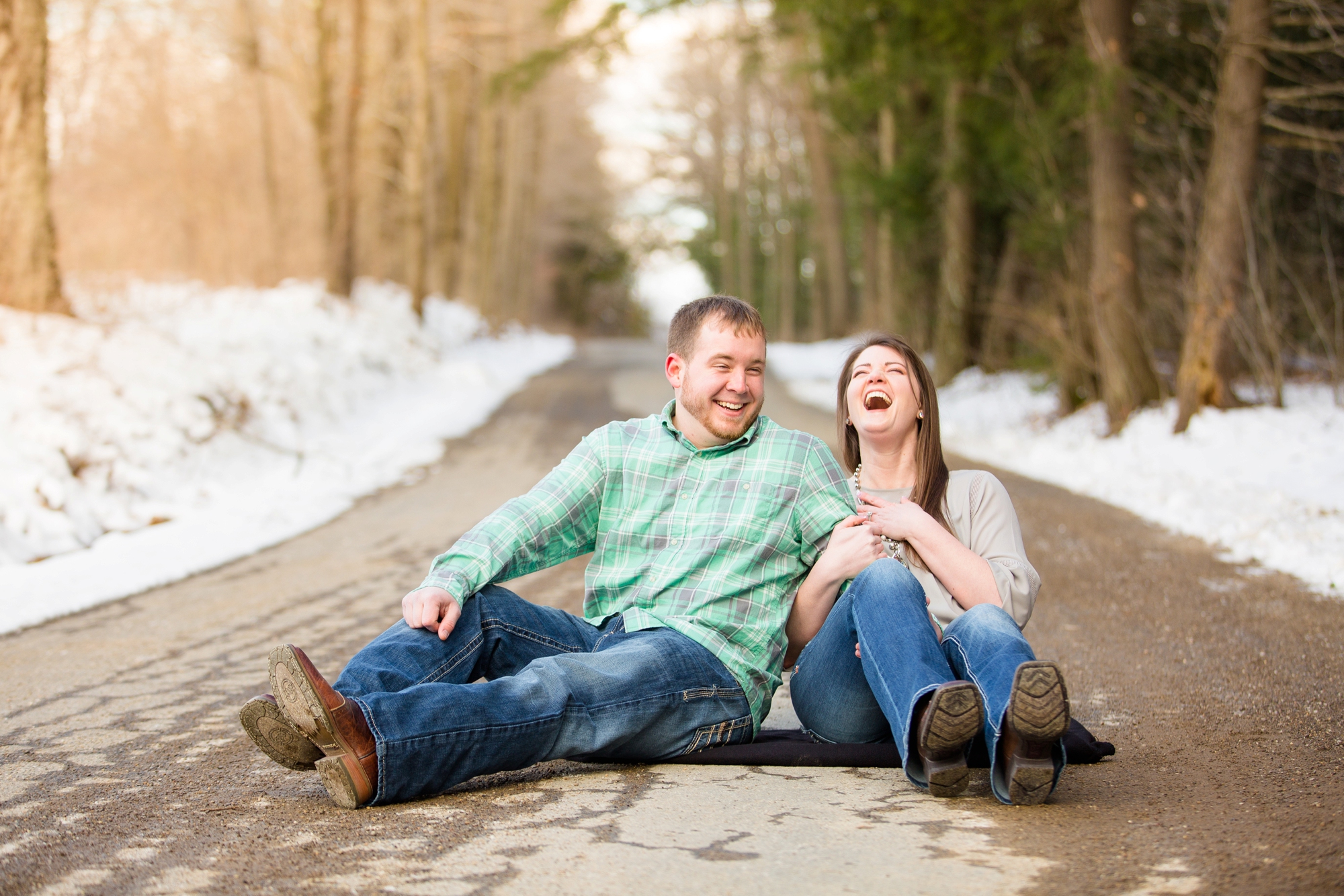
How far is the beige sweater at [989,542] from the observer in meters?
3.15

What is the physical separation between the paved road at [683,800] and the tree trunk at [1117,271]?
655cm

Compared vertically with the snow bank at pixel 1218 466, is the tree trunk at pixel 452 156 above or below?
above

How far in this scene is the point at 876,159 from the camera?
67.7ft

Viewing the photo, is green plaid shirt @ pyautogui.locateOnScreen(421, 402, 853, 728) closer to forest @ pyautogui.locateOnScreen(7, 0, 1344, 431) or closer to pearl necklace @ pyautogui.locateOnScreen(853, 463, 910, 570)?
pearl necklace @ pyautogui.locateOnScreen(853, 463, 910, 570)

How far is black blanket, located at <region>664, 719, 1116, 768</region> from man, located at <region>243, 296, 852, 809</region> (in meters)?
0.05

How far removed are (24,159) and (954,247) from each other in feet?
39.2

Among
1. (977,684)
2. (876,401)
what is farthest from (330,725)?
(876,401)

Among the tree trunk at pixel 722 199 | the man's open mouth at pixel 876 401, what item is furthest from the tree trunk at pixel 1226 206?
the tree trunk at pixel 722 199

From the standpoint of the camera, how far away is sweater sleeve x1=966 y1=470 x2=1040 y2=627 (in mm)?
3139

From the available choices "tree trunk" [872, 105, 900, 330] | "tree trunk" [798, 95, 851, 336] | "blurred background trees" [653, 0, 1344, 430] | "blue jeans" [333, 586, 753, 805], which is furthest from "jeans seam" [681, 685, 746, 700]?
"tree trunk" [798, 95, 851, 336]

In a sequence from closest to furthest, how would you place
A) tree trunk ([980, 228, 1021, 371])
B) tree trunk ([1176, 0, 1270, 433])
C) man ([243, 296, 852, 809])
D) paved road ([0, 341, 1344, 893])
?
paved road ([0, 341, 1344, 893]) → man ([243, 296, 852, 809]) → tree trunk ([1176, 0, 1270, 433]) → tree trunk ([980, 228, 1021, 371])

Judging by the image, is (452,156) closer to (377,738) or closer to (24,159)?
(24,159)

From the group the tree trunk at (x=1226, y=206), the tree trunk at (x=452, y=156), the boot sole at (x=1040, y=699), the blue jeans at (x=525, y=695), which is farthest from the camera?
the tree trunk at (x=452, y=156)

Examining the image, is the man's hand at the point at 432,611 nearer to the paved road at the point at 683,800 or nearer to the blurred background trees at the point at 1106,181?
the paved road at the point at 683,800
